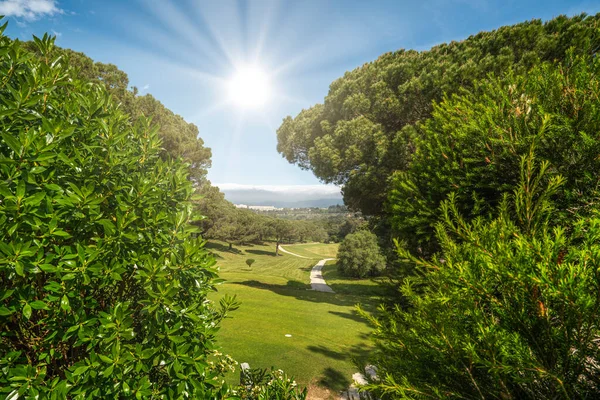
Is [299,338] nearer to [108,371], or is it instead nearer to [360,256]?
[108,371]

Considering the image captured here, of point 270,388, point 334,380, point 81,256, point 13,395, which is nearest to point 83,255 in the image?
point 81,256

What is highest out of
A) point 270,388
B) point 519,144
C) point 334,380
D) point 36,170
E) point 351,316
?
point 519,144

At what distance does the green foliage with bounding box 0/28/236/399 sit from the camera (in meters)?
2.20

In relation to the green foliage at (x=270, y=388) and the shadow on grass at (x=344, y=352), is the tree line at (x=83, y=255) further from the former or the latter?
the shadow on grass at (x=344, y=352)

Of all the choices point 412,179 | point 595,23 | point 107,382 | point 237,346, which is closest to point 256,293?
point 237,346

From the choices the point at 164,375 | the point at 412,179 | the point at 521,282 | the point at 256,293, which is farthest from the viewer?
the point at 256,293

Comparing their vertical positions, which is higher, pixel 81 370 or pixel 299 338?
pixel 81 370

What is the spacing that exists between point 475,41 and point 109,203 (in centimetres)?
1772

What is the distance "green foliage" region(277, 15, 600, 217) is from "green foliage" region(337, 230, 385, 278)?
33062 millimetres

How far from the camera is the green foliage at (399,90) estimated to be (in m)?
11.6

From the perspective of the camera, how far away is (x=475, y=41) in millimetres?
13094

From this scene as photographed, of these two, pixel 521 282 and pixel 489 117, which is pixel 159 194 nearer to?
pixel 521 282

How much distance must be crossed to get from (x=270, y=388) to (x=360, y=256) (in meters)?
45.7

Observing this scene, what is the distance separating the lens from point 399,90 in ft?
43.6
